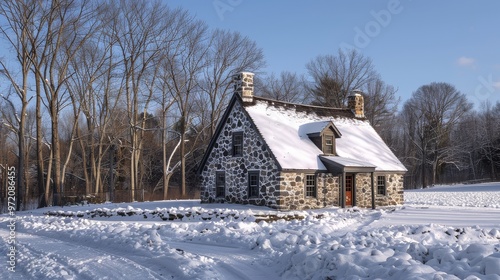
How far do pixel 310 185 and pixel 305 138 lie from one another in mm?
2946

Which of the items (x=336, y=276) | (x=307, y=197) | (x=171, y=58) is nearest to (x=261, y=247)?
(x=336, y=276)

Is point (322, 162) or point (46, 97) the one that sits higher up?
point (46, 97)

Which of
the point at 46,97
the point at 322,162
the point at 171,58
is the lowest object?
the point at 322,162

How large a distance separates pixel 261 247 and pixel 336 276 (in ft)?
11.4

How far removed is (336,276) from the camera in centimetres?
724

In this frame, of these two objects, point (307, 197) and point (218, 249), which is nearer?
point (218, 249)

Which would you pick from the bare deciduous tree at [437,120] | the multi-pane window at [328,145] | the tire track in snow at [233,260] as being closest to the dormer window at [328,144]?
the multi-pane window at [328,145]

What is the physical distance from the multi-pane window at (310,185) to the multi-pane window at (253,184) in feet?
8.13

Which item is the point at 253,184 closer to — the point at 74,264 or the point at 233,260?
the point at 233,260

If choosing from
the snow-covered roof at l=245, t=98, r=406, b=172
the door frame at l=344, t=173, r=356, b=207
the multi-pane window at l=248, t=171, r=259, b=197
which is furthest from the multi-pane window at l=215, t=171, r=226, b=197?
the door frame at l=344, t=173, r=356, b=207

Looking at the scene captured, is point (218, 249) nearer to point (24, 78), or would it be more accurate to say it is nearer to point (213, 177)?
point (213, 177)

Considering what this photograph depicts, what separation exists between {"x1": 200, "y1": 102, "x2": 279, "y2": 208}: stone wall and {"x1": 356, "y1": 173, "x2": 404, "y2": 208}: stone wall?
5.74 metres

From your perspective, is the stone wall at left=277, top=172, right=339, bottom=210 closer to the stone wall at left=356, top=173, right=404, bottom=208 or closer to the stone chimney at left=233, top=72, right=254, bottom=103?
the stone wall at left=356, top=173, right=404, bottom=208

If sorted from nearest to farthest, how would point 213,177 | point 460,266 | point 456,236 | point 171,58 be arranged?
point 460,266, point 456,236, point 213,177, point 171,58
